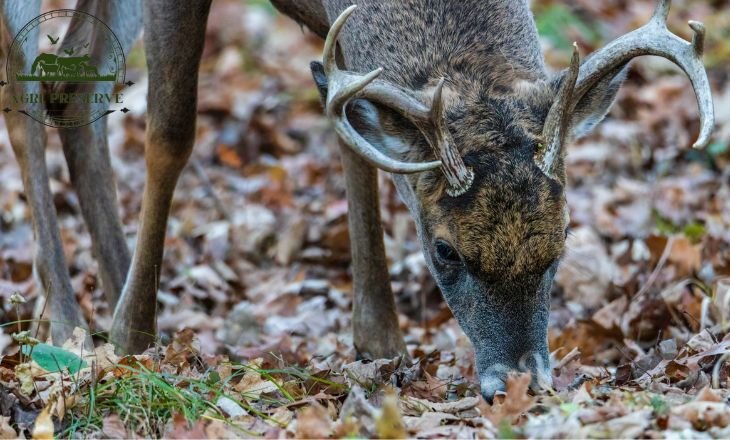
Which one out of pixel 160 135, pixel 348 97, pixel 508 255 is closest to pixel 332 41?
pixel 348 97

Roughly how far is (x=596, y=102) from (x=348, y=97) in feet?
4.49

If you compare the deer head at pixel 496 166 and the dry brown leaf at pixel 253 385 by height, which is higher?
the deer head at pixel 496 166

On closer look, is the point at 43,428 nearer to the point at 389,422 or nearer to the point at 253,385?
the point at 253,385

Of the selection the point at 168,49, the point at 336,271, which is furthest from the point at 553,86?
the point at 336,271

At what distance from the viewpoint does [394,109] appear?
16.5 ft

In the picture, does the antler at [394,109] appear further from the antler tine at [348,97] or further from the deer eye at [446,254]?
the deer eye at [446,254]

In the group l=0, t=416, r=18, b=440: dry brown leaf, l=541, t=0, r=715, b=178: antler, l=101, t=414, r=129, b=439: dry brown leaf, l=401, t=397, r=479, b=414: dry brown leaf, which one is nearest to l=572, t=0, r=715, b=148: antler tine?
l=541, t=0, r=715, b=178: antler

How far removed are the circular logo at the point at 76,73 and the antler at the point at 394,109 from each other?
245 cm

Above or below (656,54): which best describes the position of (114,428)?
below

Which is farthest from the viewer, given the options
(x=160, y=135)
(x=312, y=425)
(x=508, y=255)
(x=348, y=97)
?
(x=160, y=135)

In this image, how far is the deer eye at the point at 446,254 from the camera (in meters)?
5.12

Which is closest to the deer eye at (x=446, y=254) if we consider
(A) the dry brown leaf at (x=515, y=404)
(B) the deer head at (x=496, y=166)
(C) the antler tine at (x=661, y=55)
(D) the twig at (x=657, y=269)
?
(B) the deer head at (x=496, y=166)

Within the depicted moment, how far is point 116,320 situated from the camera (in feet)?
21.2

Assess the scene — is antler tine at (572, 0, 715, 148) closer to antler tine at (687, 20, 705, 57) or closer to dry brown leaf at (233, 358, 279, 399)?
antler tine at (687, 20, 705, 57)
